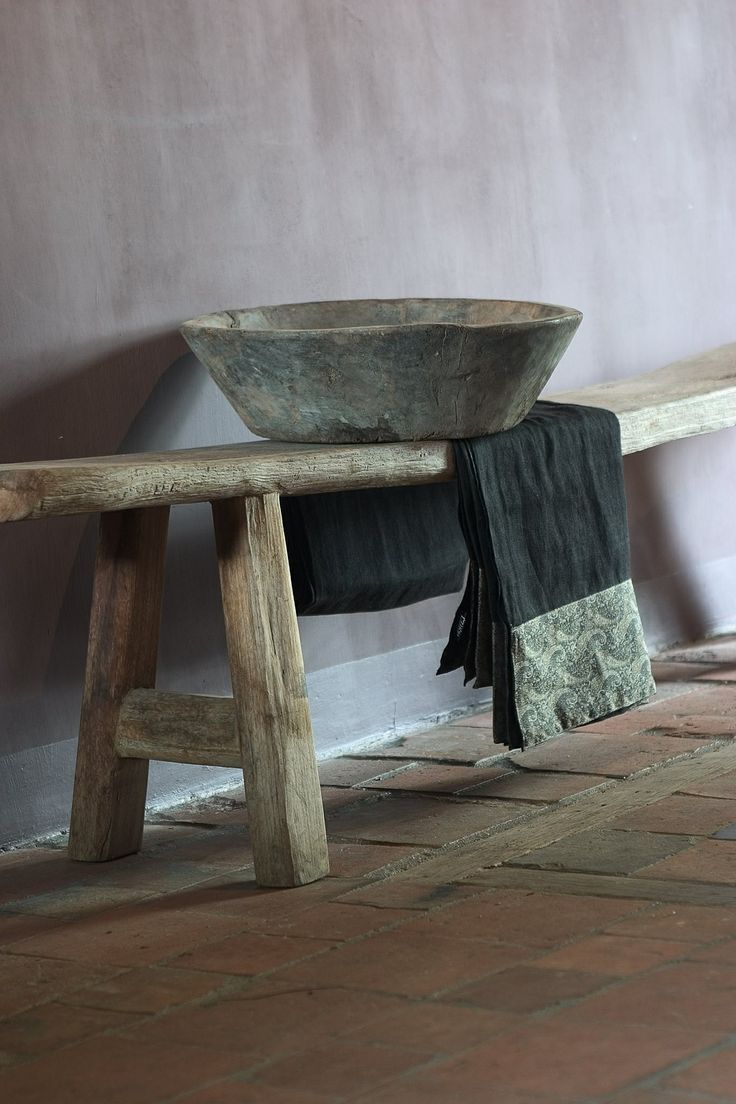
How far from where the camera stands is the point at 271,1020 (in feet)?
7.60

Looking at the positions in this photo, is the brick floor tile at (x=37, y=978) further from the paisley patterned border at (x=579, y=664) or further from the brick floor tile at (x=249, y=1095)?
the paisley patterned border at (x=579, y=664)

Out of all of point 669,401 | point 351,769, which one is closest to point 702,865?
point 351,769

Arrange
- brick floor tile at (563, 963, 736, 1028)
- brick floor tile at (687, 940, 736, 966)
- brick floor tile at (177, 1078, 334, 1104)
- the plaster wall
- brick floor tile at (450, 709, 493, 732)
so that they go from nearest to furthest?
1. brick floor tile at (177, 1078, 334, 1104)
2. brick floor tile at (563, 963, 736, 1028)
3. brick floor tile at (687, 940, 736, 966)
4. the plaster wall
5. brick floor tile at (450, 709, 493, 732)

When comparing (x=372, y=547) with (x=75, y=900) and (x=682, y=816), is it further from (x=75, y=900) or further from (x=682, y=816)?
(x=75, y=900)

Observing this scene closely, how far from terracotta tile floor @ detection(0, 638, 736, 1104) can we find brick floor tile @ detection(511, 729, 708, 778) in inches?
0.8

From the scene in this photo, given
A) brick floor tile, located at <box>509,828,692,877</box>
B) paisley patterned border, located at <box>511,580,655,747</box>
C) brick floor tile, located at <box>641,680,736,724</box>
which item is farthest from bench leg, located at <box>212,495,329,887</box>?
brick floor tile, located at <box>641,680,736,724</box>

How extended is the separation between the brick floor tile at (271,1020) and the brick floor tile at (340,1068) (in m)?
0.05

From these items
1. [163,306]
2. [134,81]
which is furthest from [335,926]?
[134,81]

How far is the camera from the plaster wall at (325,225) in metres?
3.59

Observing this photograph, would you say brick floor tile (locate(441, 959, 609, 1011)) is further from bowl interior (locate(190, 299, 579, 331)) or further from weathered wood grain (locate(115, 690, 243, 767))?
bowl interior (locate(190, 299, 579, 331))

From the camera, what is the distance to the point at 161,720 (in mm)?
3299

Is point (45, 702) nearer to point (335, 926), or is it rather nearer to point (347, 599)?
point (347, 599)

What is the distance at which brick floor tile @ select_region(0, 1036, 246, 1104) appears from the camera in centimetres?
209

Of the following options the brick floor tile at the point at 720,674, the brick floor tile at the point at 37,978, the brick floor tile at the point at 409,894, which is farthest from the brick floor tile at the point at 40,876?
the brick floor tile at the point at 720,674
